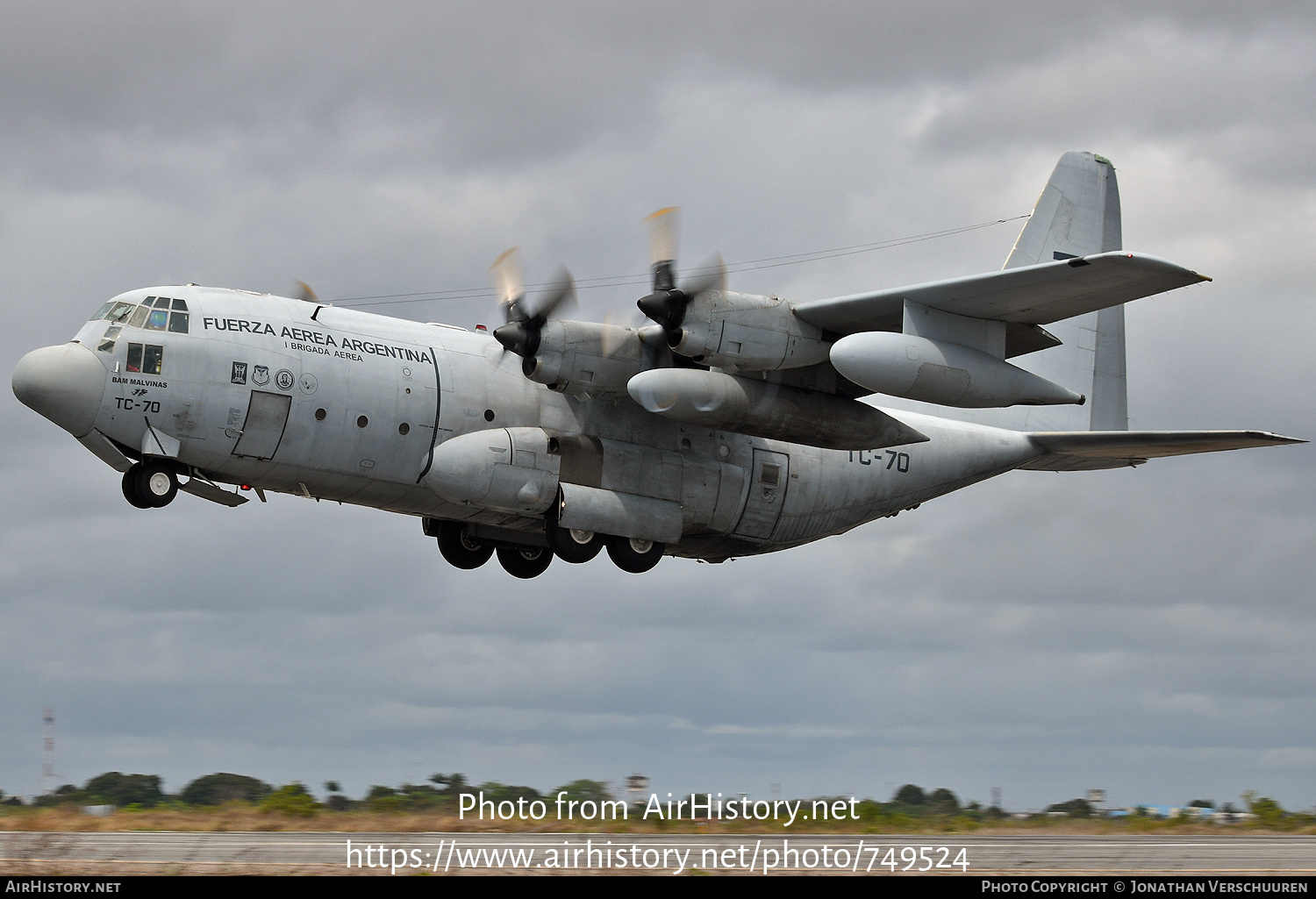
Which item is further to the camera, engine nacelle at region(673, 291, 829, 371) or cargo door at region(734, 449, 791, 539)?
cargo door at region(734, 449, 791, 539)

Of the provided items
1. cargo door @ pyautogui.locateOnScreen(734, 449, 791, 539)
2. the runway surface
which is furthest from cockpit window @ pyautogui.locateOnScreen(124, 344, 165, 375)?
cargo door @ pyautogui.locateOnScreen(734, 449, 791, 539)

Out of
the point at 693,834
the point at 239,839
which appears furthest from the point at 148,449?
the point at 693,834

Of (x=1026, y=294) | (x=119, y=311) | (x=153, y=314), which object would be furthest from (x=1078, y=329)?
(x=119, y=311)

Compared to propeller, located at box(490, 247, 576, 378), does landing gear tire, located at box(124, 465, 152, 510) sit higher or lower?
lower

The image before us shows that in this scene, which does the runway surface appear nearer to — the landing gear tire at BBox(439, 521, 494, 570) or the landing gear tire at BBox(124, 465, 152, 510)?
the landing gear tire at BBox(124, 465, 152, 510)

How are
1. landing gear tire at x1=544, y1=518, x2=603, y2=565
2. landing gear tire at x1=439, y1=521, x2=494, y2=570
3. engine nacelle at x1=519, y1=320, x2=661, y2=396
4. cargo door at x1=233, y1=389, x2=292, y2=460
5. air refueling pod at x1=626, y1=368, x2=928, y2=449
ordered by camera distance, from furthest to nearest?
landing gear tire at x1=439, y1=521, x2=494, y2=570 < landing gear tire at x1=544, y1=518, x2=603, y2=565 < engine nacelle at x1=519, y1=320, x2=661, y2=396 < air refueling pod at x1=626, y1=368, x2=928, y2=449 < cargo door at x1=233, y1=389, x2=292, y2=460

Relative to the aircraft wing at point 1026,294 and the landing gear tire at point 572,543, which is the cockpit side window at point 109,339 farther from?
the aircraft wing at point 1026,294

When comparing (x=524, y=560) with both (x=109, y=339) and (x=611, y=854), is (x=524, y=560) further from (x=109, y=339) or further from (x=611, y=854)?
(x=611, y=854)

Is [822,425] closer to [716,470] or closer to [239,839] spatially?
[716,470]

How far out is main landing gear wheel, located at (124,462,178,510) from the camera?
720 inches

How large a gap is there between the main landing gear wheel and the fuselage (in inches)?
11.2

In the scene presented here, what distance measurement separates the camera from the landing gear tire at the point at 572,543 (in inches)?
798

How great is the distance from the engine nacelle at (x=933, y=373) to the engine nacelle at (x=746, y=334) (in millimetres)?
1052

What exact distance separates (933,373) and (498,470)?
6310 millimetres
